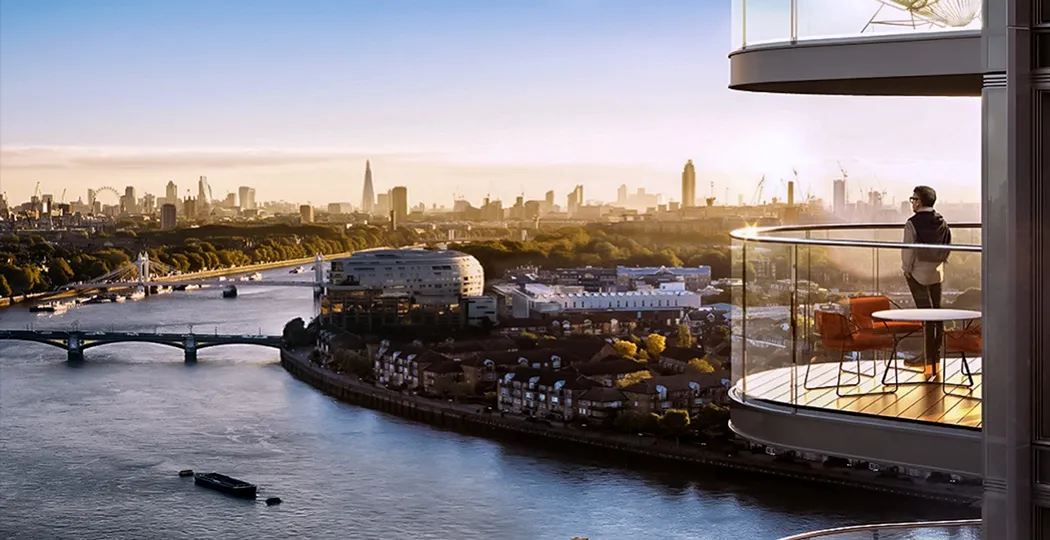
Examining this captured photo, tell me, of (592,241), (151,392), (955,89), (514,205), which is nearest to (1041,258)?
(955,89)

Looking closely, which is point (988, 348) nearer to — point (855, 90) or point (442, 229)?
point (855, 90)

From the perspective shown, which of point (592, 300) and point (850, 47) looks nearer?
point (850, 47)

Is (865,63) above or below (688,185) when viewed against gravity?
below

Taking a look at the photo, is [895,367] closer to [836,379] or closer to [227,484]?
[836,379]

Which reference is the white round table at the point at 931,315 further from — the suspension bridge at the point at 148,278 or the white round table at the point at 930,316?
the suspension bridge at the point at 148,278

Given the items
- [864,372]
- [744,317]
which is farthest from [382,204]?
[864,372]

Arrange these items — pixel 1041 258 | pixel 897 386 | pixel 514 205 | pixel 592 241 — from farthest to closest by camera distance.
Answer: pixel 514 205 < pixel 592 241 < pixel 897 386 < pixel 1041 258

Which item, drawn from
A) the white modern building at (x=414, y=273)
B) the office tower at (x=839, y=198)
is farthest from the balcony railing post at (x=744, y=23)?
the white modern building at (x=414, y=273)
